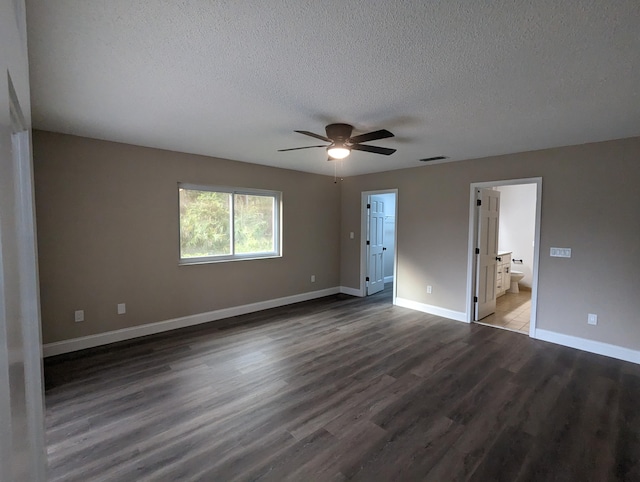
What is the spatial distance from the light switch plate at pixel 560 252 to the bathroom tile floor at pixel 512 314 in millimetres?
1133

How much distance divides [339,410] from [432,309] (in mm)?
3114

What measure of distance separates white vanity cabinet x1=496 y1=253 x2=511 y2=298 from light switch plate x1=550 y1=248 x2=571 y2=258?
236cm

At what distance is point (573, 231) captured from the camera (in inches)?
149

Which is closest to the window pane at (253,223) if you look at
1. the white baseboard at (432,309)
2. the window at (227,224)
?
the window at (227,224)

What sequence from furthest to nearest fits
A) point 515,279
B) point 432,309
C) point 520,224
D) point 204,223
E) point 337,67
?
1. point 520,224
2. point 515,279
3. point 432,309
4. point 204,223
5. point 337,67

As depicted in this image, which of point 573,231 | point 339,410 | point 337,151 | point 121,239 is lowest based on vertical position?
point 339,410

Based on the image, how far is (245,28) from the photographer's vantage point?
162 centimetres

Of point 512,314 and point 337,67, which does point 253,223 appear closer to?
point 337,67

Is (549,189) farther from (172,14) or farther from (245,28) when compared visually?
(172,14)

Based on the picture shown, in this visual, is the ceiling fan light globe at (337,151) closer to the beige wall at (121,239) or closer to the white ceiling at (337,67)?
the white ceiling at (337,67)

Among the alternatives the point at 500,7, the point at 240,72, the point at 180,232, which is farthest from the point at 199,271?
the point at 500,7

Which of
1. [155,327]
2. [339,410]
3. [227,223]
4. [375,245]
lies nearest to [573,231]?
[375,245]

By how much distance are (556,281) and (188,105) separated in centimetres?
458

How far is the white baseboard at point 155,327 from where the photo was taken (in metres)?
3.50
